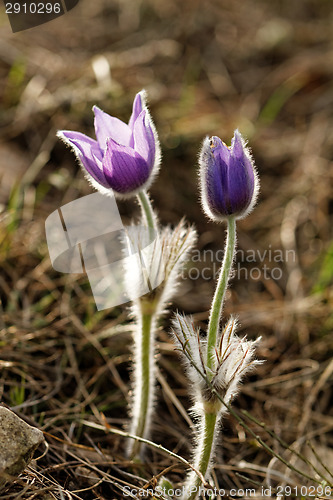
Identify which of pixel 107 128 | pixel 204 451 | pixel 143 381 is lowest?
pixel 204 451

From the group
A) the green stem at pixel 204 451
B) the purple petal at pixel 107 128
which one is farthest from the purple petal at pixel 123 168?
the green stem at pixel 204 451

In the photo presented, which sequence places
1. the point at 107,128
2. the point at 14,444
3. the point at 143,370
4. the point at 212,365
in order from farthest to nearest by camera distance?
the point at 143,370 < the point at 107,128 < the point at 212,365 < the point at 14,444

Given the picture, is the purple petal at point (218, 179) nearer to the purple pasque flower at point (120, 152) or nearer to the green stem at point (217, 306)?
the green stem at point (217, 306)

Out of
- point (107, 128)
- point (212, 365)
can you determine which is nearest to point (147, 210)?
point (107, 128)

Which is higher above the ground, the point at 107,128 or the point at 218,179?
the point at 107,128

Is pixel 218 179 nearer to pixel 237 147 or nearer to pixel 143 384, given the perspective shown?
pixel 237 147
